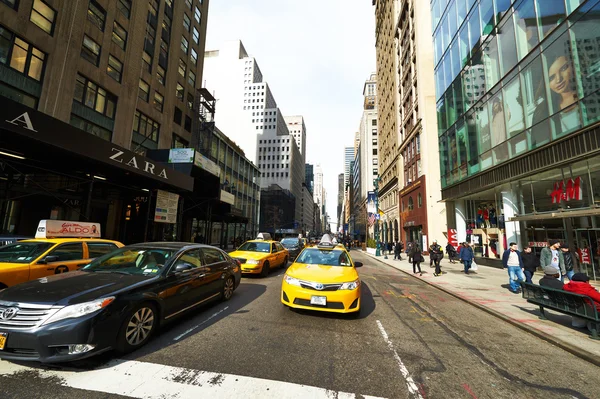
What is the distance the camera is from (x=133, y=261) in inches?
200

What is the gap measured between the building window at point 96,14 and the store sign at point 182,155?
35.1ft

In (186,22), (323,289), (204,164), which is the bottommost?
(323,289)

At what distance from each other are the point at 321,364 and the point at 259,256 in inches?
296

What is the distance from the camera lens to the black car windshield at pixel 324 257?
7080mm

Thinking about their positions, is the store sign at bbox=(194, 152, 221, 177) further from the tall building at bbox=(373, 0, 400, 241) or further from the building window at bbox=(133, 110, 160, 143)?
the tall building at bbox=(373, 0, 400, 241)

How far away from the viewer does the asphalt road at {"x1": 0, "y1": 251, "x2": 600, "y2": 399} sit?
3084 mm

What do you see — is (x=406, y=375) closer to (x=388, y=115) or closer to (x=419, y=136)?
(x=419, y=136)

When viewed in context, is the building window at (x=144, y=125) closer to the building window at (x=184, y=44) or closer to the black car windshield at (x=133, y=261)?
the building window at (x=184, y=44)

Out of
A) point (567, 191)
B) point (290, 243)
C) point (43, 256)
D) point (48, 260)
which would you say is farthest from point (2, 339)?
point (567, 191)

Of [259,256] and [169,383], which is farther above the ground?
[259,256]

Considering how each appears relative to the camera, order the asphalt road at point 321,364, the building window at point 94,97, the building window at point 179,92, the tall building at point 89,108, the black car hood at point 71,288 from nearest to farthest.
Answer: the asphalt road at point 321,364, the black car hood at point 71,288, the tall building at point 89,108, the building window at point 94,97, the building window at point 179,92

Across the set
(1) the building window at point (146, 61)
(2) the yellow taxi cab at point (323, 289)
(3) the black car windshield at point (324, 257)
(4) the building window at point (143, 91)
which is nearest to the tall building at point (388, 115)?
(4) the building window at point (143, 91)

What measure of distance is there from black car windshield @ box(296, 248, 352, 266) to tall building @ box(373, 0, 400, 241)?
3708 centimetres

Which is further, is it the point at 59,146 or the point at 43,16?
the point at 43,16
